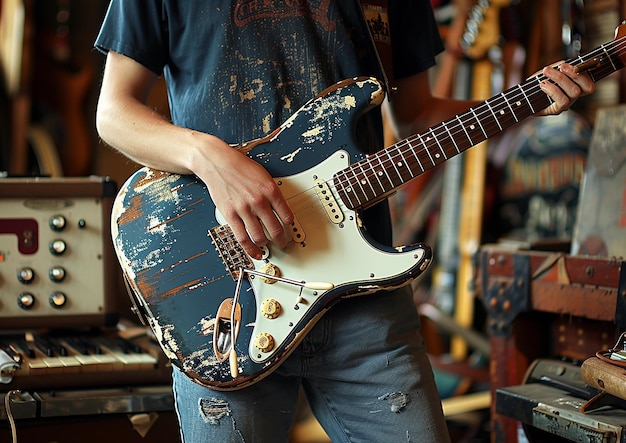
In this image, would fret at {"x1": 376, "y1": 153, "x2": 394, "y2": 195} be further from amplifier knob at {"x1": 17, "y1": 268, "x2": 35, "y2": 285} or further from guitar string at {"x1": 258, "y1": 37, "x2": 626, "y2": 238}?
amplifier knob at {"x1": 17, "y1": 268, "x2": 35, "y2": 285}

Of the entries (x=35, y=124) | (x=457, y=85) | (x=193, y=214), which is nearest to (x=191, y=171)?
(x=193, y=214)

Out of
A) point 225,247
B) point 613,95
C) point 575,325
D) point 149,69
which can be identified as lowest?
point 575,325

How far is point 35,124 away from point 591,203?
312 cm

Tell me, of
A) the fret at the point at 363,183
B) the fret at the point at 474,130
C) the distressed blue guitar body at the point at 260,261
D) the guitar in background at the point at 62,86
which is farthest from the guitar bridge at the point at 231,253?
the guitar in background at the point at 62,86

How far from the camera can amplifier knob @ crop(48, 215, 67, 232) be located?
1.79 m

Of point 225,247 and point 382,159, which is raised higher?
point 382,159

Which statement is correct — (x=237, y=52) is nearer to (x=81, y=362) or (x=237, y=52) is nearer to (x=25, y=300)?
(x=81, y=362)

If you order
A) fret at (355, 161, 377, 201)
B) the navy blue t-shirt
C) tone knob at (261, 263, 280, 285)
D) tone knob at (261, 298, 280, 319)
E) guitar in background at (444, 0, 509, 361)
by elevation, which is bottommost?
guitar in background at (444, 0, 509, 361)

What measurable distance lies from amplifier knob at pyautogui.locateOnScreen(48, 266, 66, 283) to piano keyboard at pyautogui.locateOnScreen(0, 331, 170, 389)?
136 millimetres

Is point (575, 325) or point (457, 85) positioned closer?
point (575, 325)

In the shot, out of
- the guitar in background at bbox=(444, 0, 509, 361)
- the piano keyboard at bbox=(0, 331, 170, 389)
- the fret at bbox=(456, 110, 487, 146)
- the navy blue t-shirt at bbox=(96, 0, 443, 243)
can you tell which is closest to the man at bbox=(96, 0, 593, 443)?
the navy blue t-shirt at bbox=(96, 0, 443, 243)

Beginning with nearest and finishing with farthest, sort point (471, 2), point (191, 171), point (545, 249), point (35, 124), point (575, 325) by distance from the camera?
point (191, 171)
point (575, 325)
point (545, 249)
point (471, 2)
point (35, 124)

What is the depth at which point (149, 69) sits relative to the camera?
4.28 ft

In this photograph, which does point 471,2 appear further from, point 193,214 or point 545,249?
point 193,214
